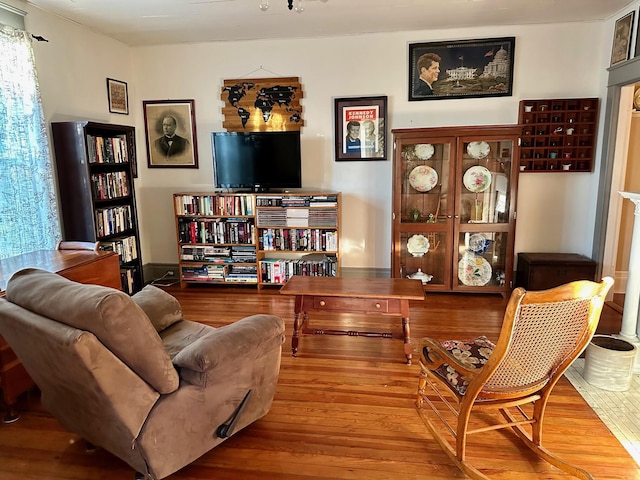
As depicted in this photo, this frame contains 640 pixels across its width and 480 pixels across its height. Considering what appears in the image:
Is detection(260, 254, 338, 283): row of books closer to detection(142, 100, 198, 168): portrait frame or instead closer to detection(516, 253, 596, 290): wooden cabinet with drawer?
detection(142, 100, 198, 168): portrait frame

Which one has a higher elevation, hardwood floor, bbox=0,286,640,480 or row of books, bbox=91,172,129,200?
row of books, bbox=91,172,129,200

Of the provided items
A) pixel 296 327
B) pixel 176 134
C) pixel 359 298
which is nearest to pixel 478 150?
pixel 359 298

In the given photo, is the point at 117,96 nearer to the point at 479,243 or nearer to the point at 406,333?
the point at 406,333

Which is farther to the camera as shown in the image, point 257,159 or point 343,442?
point 257,159

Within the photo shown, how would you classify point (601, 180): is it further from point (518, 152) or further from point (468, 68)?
point (468, 68)

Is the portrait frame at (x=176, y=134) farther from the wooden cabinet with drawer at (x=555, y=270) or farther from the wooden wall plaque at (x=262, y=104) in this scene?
the wooden cabinet with drawer at (x=555, y=270)

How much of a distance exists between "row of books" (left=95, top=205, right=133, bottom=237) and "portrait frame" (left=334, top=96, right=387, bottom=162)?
7.34 ft

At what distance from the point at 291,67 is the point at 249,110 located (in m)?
0.64

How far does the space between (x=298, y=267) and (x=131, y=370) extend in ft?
9.61

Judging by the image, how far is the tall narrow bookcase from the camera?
357 cm

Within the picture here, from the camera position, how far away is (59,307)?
163 cm

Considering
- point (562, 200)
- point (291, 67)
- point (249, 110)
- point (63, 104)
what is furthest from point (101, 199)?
point (562, 200)

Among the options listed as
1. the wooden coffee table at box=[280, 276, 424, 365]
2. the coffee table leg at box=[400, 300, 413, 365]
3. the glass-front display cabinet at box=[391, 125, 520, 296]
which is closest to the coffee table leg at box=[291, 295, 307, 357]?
the wooden coffee table at box=[280, 276, 424, 365]

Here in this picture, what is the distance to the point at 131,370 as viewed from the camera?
1.63 meters
